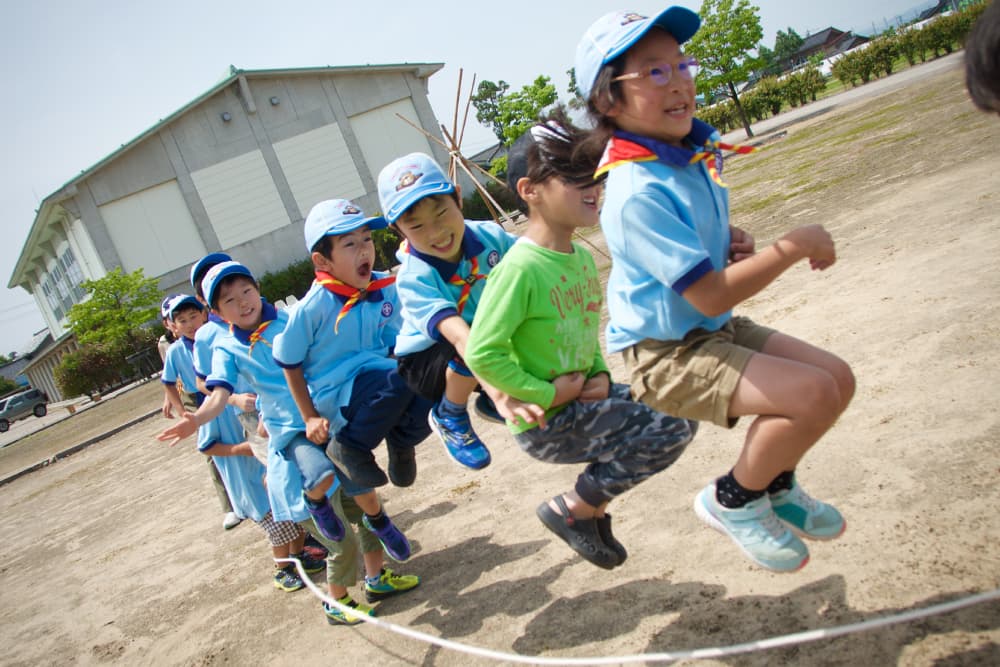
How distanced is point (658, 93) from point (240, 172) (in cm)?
3550

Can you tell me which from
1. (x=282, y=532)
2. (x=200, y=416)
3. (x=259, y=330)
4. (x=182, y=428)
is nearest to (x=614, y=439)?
(x=259, y=330)

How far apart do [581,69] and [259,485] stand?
3921 mm

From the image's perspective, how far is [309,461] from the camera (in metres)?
3.95

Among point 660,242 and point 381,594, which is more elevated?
point 660,242

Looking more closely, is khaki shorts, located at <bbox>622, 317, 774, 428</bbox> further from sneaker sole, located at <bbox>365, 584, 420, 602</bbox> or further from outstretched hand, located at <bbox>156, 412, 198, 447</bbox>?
outstretched hand, located at <bbox>156, 412, 198, 447</bbox>

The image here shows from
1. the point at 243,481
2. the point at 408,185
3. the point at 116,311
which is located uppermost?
the point at 116,311

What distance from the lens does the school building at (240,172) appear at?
1305 inches

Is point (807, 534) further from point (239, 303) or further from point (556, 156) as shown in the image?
point (239, 303)

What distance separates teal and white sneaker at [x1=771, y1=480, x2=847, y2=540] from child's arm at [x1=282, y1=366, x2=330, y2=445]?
7.23ft

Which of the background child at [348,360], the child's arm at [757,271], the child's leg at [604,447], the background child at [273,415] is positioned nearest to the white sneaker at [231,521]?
the background child at [273,415]

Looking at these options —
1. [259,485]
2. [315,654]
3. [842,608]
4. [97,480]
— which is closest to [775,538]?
[842,608]

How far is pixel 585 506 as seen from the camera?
9.36 ft

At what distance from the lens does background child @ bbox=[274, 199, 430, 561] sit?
3.72 m

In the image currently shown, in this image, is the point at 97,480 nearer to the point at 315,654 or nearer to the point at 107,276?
the point at 315,654
